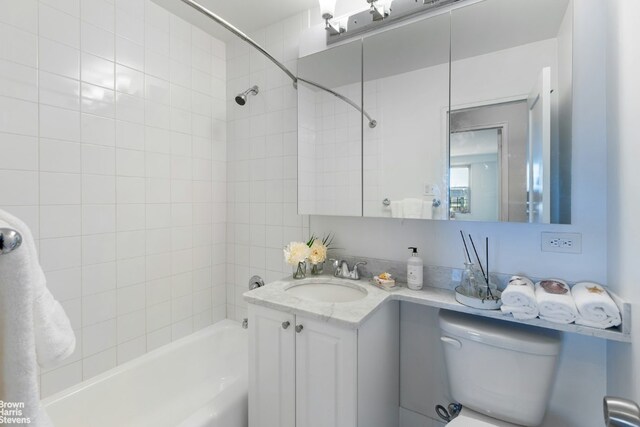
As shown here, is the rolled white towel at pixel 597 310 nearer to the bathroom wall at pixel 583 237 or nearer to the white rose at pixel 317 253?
the bathroom wall at pixel 583 237

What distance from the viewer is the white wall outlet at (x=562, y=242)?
1.16 m

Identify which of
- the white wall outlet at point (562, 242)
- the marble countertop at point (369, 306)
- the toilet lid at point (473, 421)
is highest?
the white wall outlet at point (562, 242)

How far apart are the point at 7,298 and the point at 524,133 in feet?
5.32

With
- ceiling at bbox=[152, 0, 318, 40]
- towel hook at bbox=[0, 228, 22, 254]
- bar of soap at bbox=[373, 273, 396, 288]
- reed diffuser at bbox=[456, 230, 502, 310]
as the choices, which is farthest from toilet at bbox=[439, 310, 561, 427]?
ceiling at bbox=[152, 0, 318, 40]

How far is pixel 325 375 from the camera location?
3.81 feet

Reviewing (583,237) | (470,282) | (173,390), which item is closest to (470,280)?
(470,282)

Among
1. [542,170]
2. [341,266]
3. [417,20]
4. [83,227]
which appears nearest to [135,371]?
[83,227]

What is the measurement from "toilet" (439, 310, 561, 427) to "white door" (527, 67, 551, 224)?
Result: 0.46m

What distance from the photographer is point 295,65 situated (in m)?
1.89

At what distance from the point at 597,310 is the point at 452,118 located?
2.88 feet

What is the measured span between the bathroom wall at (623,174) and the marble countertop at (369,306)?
92 millimetres

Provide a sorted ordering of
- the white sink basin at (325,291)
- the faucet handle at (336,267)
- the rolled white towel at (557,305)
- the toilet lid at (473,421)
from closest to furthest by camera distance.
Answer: the rolled white towel at (557,305) < the toilet lid at (473,421) < the white sink basin at (325,291) < the faucet handle at (336,267)

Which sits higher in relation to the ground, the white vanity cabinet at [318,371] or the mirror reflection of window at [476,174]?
the mirror reflection of window at [476,174]

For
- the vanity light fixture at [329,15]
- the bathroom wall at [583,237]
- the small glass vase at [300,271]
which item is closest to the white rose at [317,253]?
the small glass vase at [300,271]
